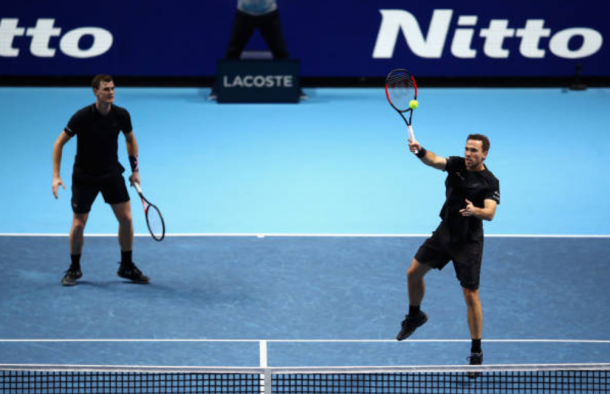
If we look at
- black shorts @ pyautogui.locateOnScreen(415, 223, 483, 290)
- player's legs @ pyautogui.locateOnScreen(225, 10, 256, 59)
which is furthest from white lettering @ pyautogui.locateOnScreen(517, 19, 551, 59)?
black shorts @ pyautogui.locateOnScreen(415, 223, 483, 290)

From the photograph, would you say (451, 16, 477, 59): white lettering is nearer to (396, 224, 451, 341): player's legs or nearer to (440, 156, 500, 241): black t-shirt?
(396, 224, 451, 341): player's legs

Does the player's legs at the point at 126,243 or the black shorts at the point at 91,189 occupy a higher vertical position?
the black shorts at the point at 91,189

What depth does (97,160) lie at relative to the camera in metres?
8.80

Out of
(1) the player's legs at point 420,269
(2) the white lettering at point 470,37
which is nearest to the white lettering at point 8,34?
(2) the white lettering at point 470,37

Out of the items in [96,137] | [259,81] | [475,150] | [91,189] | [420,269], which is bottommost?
[420,269]

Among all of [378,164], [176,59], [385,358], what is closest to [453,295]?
[385,358]

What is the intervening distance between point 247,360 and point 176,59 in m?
11.3

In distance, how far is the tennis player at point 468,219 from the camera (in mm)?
7012

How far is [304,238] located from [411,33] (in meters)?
8.02

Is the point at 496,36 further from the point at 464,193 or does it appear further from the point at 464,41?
the point at 464,193

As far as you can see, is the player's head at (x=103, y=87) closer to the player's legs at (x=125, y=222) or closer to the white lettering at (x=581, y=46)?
the player's legs at (x=125, y=222)

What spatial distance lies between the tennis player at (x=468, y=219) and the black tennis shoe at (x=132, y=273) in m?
2.97

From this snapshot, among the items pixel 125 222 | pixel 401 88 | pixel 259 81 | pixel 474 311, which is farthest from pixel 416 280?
pixel 259 81

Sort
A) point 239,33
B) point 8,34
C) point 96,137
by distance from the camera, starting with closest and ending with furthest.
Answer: point 96,137, point 239,33, point 8,34
